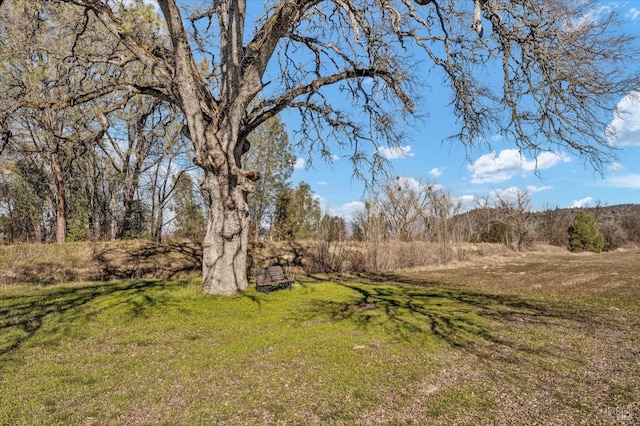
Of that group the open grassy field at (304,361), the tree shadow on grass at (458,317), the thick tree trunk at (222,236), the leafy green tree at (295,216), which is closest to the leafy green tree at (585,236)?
the leafy green tree at (295,216)

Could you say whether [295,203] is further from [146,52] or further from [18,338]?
[18,338]

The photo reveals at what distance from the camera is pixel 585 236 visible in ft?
115

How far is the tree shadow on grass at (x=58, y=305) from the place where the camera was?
560 cm

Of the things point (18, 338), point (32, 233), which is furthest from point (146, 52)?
point (32, 233)

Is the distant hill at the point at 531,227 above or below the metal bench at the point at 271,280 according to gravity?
above

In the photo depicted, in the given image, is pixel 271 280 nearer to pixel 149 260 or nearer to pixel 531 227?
pixel 149 260

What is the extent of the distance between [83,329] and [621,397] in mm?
7286

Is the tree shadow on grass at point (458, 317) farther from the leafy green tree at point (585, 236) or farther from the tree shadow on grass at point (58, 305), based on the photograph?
the leafy green tree at point (585, 236)

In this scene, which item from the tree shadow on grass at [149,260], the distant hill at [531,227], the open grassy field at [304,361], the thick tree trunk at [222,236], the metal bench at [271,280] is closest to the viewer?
the open grassy field at [304,361]

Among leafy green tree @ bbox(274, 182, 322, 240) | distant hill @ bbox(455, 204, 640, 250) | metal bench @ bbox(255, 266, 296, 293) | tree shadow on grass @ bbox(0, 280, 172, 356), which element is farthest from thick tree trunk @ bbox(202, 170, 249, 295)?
distant hill @ bbox(455, 204, 640, 250)

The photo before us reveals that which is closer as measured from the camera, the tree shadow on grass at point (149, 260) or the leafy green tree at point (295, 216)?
the tree shadow on grass at point (149, 260)

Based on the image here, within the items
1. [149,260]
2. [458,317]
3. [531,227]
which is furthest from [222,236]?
[531,227]

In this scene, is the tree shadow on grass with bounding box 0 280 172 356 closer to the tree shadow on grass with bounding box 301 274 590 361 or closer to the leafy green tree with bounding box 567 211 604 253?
the tree shadow on grass with bounding box 301 274 590 361

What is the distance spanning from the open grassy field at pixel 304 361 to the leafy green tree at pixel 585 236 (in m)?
32.6
